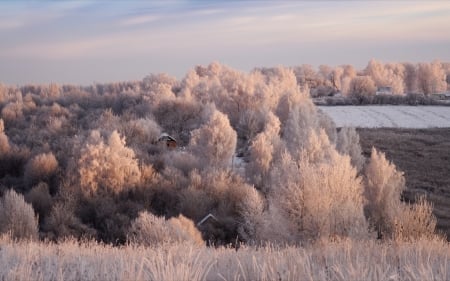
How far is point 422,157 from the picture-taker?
1633 inches

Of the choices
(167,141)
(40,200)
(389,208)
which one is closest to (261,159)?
(389,208)

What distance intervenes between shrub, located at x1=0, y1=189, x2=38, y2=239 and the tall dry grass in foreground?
1560 centimetres

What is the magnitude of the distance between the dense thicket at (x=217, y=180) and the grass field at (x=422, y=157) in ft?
9.42

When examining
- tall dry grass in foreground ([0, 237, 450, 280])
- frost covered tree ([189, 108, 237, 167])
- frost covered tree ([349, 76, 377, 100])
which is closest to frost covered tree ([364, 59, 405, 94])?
frost covered tree ([349, 76, 377, 100])

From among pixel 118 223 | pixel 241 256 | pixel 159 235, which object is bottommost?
pixel 118 223

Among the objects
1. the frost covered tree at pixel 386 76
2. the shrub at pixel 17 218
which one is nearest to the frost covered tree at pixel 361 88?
the frost covered tree at pixel 386 76

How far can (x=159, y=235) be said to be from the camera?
1702 centimetres

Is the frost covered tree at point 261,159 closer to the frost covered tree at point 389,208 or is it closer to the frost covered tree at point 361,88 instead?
the frost covered tree at point 389,208

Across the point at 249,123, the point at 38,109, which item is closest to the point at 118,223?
the point at 249,123

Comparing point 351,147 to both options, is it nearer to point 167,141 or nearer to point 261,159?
point 261,159

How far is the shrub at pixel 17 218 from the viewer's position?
2145cm

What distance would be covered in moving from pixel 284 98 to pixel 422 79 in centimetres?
5281

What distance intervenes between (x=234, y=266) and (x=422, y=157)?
38.4m

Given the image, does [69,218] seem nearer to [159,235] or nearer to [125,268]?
[159,235]
